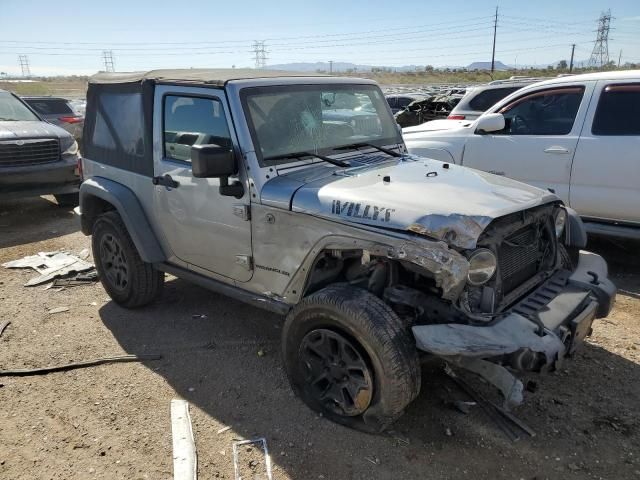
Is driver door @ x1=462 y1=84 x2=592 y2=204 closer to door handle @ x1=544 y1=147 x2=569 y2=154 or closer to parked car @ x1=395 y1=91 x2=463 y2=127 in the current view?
door handle @ x1=544 y1=147 x2=569 y2=154

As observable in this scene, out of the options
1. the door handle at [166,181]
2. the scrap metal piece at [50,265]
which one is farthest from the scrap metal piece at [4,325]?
the door handle at [166,181]

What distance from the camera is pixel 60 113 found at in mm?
13883

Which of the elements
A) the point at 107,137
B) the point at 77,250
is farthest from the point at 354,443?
the point at 77,250

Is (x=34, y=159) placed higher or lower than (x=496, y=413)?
higher

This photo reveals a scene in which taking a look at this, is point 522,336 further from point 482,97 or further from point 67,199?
point 67,199

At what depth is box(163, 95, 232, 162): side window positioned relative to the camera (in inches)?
139

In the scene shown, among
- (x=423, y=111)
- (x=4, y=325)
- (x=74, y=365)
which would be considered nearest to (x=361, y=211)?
(x=74, y=365)

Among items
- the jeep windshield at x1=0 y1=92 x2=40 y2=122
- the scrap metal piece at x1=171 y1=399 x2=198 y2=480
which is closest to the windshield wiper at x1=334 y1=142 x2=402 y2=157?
the scrap metal piece at x1=171 y1=399 x2=198 y2=480

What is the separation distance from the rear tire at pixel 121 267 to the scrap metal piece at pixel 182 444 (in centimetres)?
140

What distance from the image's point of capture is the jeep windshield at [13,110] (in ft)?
28.0

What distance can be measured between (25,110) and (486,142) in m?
7.51

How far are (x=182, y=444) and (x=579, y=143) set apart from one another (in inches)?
180

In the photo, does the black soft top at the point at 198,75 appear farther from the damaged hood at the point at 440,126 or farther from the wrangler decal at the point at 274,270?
the damaged hood at the point at 440,126

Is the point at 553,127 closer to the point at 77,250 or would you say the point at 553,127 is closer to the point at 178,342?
the point at 178,342
